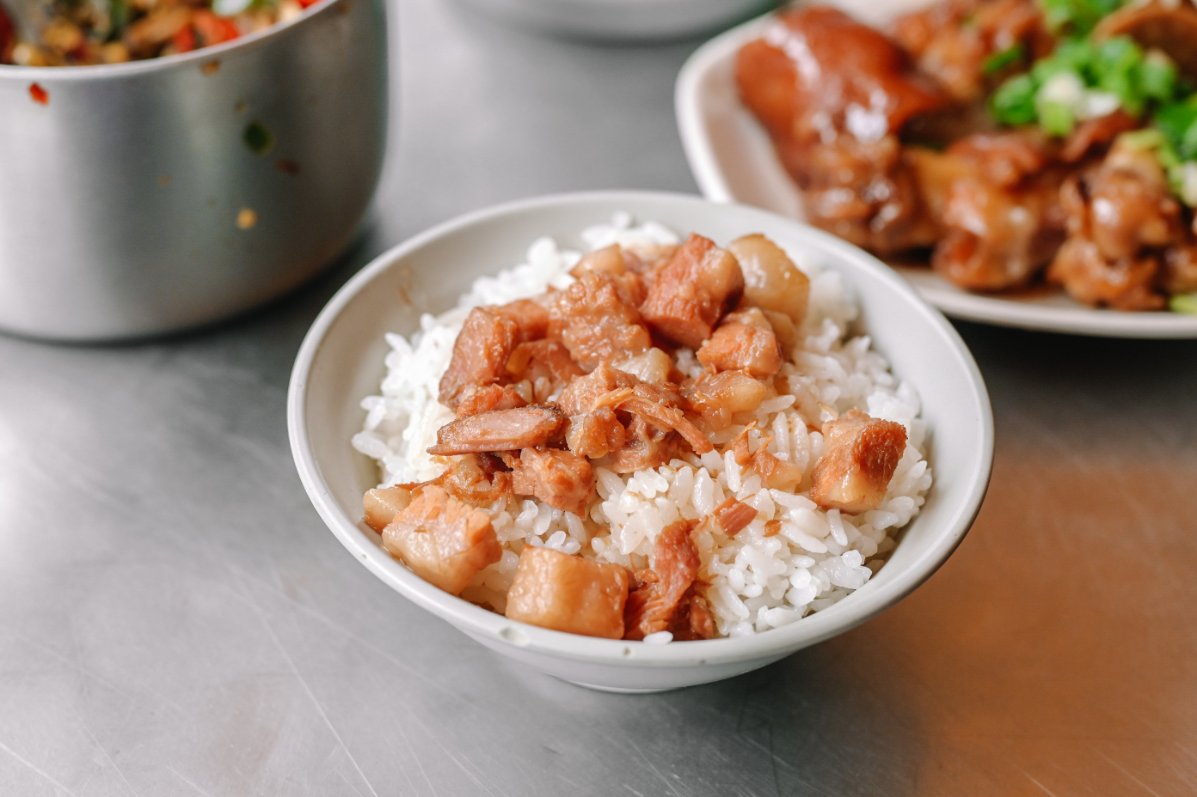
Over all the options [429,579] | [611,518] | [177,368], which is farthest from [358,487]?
[177,368]

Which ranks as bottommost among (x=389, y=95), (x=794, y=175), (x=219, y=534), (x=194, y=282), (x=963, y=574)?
(x=963, y=574)

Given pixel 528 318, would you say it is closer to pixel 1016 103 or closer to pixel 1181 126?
pixel 1016 103

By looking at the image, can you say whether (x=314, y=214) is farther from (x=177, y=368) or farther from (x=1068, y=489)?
(x=1068, y=489)

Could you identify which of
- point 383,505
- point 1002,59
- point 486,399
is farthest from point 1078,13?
point 383,505

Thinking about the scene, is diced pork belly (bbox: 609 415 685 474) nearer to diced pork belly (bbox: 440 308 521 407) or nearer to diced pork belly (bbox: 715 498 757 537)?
diced pork belly (bbox: 715 498 757 537)

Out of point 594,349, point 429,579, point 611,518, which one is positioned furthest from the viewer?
point 594,349

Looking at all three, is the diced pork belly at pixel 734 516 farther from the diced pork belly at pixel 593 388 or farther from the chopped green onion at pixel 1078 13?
the chopped green onion at pixel 1078 13
